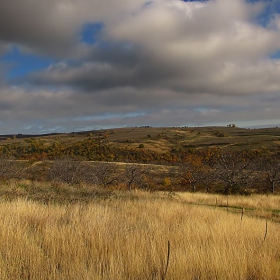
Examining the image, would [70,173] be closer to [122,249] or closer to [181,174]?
[181,174]

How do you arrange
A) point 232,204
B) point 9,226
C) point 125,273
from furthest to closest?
point 232,204 → point 9,226 → point 125,273

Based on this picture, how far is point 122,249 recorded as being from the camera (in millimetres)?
4586

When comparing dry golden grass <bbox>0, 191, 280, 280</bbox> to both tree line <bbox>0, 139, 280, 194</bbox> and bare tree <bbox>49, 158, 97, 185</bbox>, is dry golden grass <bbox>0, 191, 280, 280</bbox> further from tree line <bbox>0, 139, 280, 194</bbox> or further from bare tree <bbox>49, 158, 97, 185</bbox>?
bare tree <bbox>49, 158, 97, 185</bbox>

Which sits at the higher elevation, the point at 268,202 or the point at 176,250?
the point at 176,250

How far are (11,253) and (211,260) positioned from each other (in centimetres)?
276

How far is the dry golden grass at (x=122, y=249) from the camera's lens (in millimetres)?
3732

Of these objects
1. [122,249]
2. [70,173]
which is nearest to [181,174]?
[70,173]

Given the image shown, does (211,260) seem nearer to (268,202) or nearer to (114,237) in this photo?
(114,237)

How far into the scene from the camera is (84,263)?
157 inches

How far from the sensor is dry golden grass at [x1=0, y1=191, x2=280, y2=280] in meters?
3.73

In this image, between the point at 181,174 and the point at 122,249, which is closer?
the point at 122,249

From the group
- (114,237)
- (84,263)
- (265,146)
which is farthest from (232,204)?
(265,146)

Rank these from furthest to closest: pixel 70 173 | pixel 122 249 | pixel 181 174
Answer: pixel 181 174 < pixel 70 173 < pixel 122 249

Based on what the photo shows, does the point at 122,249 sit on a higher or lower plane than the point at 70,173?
higher
